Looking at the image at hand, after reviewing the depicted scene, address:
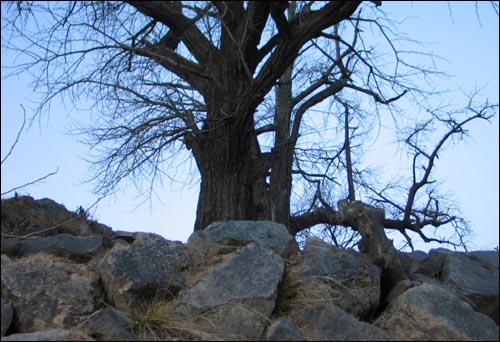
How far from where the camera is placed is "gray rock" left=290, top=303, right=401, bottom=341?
4.43m

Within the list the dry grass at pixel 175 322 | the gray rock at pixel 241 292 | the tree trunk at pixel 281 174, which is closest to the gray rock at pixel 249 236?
the gray rock at pixel 241 292

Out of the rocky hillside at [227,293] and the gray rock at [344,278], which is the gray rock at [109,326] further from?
the gray rock at [344,278]

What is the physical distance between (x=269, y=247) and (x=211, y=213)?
290cm

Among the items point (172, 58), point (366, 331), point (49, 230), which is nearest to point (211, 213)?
point (172, 58)

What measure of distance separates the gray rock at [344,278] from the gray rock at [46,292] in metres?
1.53

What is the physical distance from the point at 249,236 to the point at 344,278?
3.24ft

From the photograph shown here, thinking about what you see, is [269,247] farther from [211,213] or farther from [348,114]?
[348,114]

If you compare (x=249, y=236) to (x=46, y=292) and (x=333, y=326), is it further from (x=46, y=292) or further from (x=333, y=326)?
(x=46, y=292)

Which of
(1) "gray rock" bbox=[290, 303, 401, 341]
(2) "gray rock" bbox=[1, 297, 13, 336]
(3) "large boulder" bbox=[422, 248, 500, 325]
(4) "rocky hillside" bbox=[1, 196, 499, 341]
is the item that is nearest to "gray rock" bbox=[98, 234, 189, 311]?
(4) "rocky hillside" bbox=[1, 196, 499, 341]

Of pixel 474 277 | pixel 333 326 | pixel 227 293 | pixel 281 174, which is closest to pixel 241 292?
pixel 227 293

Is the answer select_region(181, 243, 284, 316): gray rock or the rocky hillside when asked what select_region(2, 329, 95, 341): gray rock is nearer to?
the rocky hillside

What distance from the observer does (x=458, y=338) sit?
14.8ft

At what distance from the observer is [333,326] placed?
452cm

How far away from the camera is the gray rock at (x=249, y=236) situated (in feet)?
18.7
